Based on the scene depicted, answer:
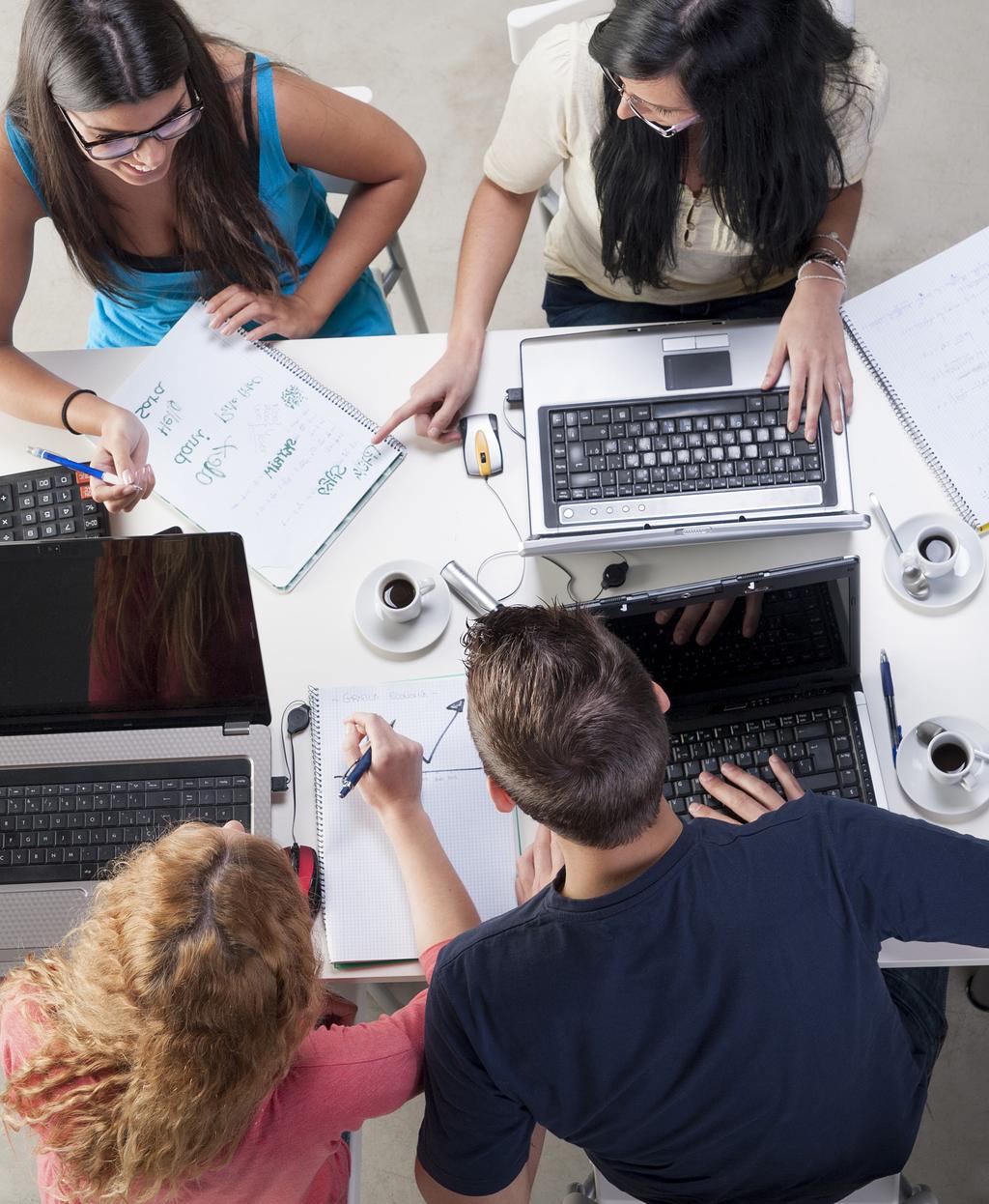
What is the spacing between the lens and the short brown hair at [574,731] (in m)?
0.96

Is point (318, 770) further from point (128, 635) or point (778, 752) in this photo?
point (778, 752)

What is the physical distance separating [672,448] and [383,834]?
582mm

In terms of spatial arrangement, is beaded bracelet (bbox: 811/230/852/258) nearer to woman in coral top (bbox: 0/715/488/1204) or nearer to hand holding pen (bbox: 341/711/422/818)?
hand holding pen (bbox: 341/711/422/818)

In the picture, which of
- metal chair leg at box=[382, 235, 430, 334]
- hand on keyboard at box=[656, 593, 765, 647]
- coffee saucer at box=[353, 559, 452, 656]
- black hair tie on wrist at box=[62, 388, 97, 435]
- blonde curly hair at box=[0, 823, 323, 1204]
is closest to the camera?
blonde curly hair at box=[0, 823, 323, 1204]

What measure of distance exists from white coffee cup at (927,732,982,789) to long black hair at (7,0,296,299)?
110 cm

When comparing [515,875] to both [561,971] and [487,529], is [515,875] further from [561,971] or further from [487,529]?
[487,529]

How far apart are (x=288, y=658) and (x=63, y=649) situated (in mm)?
267

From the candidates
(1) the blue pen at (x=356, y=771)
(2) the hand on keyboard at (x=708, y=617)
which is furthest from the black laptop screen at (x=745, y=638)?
(1) the blue pen at (x=356, y=771)

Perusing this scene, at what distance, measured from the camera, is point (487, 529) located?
139cm

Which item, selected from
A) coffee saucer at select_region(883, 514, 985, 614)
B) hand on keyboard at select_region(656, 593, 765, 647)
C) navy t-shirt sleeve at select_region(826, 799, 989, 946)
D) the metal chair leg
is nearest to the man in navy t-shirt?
navy t-shirt sleeve at select_region(826, 799, 989, 946)

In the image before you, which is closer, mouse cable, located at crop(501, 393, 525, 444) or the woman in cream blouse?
Result: the woman in cream blouse

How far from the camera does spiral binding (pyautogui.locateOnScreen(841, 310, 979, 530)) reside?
1313mm

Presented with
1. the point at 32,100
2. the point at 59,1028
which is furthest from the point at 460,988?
the point at 32,100

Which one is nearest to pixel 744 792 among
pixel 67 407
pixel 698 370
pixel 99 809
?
pixel 698 370
